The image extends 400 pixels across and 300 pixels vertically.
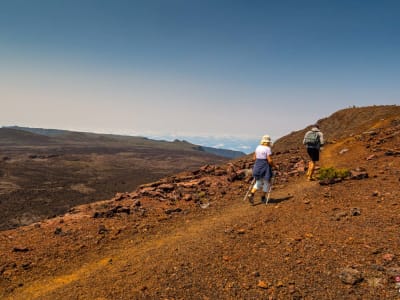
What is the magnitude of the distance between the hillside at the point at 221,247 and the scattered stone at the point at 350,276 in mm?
18

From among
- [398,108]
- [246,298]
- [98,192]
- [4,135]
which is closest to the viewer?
[246,298]

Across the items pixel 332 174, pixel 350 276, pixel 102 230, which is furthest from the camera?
pixel 332 174

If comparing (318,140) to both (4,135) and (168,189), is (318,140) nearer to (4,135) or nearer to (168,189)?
(168,189)

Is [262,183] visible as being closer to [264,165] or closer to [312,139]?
[264,165]

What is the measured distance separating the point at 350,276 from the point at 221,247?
117 inches

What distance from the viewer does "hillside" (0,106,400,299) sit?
573 centimetres

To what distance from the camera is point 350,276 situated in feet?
18.1

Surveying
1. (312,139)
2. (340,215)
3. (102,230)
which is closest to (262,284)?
(340,215)

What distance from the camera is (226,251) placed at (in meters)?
7.26

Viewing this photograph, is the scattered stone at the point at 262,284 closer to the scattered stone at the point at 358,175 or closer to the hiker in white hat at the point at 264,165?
the hiker in white hat at the point at 264,165

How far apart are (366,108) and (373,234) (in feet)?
127

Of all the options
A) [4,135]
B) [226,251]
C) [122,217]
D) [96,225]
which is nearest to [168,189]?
[122,217]

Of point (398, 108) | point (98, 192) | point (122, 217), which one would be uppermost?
point (398, 108)

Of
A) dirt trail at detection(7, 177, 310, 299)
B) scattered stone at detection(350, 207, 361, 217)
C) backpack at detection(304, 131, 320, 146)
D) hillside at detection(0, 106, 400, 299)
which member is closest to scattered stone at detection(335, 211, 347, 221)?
hillside at detection(0, 106, 400, 299)
